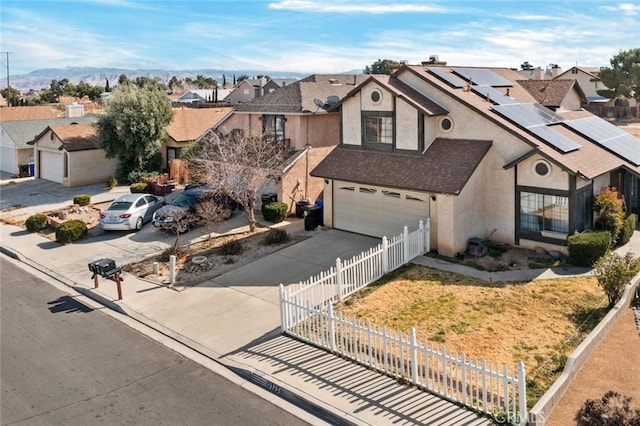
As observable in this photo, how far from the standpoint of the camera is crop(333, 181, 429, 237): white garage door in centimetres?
1986

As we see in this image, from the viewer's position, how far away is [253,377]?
11320mm

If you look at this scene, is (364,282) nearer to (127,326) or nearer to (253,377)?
(253,377)

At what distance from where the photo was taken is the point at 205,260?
1883cm

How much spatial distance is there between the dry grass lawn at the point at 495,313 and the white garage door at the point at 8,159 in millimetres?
35424

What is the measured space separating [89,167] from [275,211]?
690 inches

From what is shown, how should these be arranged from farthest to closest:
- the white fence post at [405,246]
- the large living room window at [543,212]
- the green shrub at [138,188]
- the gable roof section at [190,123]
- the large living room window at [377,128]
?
1. the gable roof section at [190,123]
2. the green shrub at [138,188]
3. the large living room window at [377,128]
4. the large living room window at [543,212]
5. the white fence post at [405,246]

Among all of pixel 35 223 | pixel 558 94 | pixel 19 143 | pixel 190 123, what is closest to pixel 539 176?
pixel 558 94

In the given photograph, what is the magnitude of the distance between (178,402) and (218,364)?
1.64 m

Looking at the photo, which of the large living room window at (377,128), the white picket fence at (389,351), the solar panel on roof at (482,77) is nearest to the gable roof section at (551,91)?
the solar panel on roof at (482,77)

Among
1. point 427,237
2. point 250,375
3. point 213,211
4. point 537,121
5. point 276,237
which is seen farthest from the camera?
point 213,211

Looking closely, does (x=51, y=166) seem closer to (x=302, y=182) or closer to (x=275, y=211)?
(x=302, y=182)

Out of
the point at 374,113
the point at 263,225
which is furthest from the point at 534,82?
the point at 263,225

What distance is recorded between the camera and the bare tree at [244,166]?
72.6 ft

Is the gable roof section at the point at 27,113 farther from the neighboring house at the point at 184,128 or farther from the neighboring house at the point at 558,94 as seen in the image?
the neighboring house at the point at 558,94
